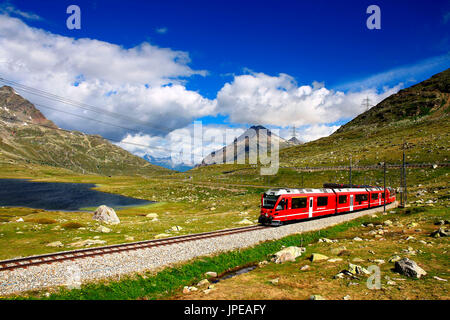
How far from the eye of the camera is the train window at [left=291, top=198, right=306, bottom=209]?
116ft

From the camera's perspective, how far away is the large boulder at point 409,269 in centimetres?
→ 1530

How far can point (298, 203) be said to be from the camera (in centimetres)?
3612

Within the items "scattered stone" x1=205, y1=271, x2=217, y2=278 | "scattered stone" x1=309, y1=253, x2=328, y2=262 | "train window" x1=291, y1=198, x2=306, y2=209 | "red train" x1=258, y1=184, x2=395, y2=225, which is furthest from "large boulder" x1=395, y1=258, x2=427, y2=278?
"train window" x1=291, y1=198, x2=306, y2=209

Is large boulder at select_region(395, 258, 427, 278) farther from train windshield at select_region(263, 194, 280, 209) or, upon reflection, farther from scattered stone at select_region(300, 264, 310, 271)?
train windshield at select_region(263, 194, 280, 209)

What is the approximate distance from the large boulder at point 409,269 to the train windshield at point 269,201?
1781 centimetres

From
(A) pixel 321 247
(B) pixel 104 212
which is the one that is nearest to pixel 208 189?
(B) pixel 104 212

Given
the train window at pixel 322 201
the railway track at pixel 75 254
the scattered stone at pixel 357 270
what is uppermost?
the train window at pixel 322 201

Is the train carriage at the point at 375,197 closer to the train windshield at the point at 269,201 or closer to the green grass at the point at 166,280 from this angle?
the train windshield at the point at 269,201

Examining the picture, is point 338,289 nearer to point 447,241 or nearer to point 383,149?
point 447,241

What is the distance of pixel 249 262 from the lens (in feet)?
82.1

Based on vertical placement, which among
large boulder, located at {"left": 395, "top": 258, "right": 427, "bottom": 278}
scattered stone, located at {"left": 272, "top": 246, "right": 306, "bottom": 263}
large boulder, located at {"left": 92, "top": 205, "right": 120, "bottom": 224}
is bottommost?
large boulder, located at {"left": 92, "top": 205, "right": 120, "bottom": 224}

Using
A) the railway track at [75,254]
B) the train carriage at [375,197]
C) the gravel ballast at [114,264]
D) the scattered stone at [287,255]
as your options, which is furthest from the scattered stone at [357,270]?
the train carriage at [375,197]
